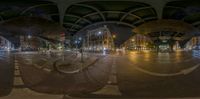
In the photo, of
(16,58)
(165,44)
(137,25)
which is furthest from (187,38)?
(16,58)

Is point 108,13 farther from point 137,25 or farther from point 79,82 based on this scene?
point 79,82

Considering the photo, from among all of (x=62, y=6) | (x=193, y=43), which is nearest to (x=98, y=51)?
(x=62, y=6)

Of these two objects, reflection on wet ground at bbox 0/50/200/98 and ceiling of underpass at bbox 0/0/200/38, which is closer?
ceiling of underpass at bbox 0/0/200/38

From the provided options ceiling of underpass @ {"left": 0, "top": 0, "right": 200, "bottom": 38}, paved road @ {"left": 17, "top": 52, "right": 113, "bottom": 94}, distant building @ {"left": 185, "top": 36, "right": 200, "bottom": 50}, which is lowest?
paved road @ {"left": 17, "top": 52, "right": 113, "bottom": 94}

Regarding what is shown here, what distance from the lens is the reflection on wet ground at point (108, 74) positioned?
93.2 inches

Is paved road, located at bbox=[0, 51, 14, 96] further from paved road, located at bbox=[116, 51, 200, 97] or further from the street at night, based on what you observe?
paved road, located at bbox=[116, 51, 200, 97]

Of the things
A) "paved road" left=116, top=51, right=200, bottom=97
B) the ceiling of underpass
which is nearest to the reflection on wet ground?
"paved road" left=116, top=51, right=200, bottom=97

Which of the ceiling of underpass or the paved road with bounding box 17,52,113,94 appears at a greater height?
the ceiling of underpass

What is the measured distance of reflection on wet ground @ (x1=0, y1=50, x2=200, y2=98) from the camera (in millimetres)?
2367

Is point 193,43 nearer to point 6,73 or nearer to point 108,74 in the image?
point 108,74

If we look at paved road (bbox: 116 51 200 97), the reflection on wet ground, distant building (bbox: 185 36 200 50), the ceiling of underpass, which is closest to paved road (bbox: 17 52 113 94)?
the reflection on wet ground

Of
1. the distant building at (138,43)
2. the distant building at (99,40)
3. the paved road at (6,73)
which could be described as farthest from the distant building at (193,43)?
the paved road at (6,73)

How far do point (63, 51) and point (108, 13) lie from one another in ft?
1.32

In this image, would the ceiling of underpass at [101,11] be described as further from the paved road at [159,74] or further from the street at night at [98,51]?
the paved road at [159,74]
